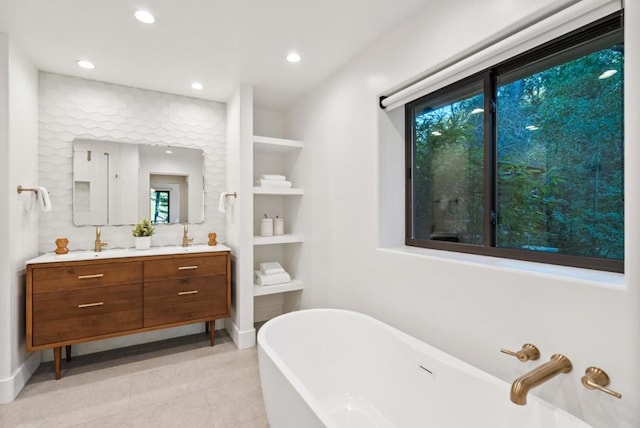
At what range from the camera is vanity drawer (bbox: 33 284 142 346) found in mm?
2227

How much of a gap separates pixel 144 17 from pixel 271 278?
233 cm

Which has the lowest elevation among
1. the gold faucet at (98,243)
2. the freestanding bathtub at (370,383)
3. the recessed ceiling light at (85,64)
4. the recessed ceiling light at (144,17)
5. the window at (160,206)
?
the freestanding bathtub at (370,383)

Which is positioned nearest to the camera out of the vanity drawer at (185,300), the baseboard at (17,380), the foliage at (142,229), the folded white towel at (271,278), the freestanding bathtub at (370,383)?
the freestanding bathtub at (370,383)

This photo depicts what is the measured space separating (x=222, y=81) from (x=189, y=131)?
700 millimetres

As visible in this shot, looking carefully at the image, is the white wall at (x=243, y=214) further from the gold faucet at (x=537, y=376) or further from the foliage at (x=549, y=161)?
the gold faucet at (x=537, y=376)

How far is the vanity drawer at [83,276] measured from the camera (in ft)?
7.28

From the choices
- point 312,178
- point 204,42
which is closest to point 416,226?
point 312,178

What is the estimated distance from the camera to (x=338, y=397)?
1.95 metres

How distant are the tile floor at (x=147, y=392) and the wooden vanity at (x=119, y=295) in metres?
0.22

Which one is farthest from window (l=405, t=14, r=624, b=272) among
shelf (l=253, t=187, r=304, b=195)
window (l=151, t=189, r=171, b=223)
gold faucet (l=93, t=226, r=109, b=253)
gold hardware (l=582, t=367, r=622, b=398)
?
gold faucet (l=93, t=226, r=109, b=253)

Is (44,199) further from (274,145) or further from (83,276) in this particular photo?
(274,145)

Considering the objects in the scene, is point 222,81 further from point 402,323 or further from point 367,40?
point 402,323

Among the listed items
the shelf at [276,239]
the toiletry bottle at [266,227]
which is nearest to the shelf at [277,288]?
the shelf at [276,239]

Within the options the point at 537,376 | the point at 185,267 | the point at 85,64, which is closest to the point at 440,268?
Result: the point at 537,376
